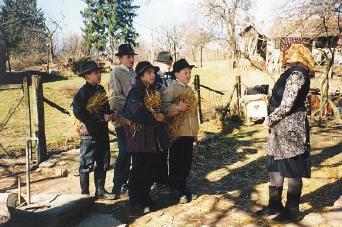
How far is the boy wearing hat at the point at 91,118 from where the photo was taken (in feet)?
16.0

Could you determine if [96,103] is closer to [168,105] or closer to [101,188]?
A: [168,105]

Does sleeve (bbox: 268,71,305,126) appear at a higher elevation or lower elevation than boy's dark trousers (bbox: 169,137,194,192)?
higher

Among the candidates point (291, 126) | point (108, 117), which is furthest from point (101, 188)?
point (291, 126)

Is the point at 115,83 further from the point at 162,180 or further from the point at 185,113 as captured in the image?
the point at 162,180

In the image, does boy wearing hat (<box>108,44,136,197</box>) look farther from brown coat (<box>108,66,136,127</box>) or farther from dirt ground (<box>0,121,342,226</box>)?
dirt ground (<box>0,121,342,226</box>)

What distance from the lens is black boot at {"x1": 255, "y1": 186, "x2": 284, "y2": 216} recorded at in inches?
183

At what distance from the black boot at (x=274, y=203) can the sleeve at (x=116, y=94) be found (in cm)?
213

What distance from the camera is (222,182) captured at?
20.6 ft

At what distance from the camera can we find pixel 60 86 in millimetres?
23234

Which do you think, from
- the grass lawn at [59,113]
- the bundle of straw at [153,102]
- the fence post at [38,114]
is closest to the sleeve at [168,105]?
the bundle of straw at [153,102]

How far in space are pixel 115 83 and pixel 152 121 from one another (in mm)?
1019

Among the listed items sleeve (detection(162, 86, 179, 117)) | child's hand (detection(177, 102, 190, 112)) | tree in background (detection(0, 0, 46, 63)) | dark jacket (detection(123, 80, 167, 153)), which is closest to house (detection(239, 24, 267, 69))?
sleeve (detection(162, 86, 179, 117))

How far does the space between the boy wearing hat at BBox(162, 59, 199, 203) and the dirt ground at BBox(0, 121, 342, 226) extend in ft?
1.15

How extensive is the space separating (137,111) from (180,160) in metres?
0.94
